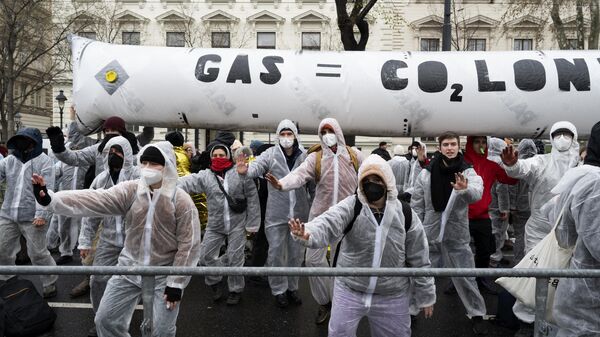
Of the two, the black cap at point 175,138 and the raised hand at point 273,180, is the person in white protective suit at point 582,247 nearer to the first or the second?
the raised hand at point 273,180

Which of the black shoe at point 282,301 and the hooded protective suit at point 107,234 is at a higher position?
the hooded protective suit at point 107,234

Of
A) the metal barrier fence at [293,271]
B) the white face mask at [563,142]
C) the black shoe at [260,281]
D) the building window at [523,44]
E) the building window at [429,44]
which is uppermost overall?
the building window at [429,44]

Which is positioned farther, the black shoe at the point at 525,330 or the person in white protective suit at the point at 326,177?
the person in white protective suit at the point at 326,177

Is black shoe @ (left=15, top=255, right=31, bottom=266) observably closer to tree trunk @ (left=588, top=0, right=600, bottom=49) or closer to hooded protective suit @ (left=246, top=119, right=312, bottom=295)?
hooded protective suit @ (left=246, top=119, right=312, bottom=295)

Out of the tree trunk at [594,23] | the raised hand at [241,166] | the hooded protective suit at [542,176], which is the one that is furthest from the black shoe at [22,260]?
the tree trunk at [594,23]

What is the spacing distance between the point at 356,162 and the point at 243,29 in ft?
99.4

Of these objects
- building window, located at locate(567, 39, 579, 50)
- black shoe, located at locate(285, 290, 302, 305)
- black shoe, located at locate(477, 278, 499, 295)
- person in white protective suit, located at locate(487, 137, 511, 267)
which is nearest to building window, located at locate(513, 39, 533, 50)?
building window, located at locate(567, 39, 579, 50)

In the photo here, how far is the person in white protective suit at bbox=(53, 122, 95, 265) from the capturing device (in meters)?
6.33

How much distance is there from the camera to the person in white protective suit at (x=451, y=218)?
447cm

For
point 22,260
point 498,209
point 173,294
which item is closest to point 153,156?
point 173,294

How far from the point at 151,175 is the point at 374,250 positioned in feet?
5.69

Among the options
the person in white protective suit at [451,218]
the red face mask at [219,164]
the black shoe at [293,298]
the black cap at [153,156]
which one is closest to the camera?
the black cap at [153,156]

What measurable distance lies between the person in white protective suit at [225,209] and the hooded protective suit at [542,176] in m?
2.91

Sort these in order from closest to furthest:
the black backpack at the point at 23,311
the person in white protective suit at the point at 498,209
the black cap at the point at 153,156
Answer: the black cap at the point at 153,156
the black backpack at the point at 23,311
the person in white protective suit at the point at 498,209
